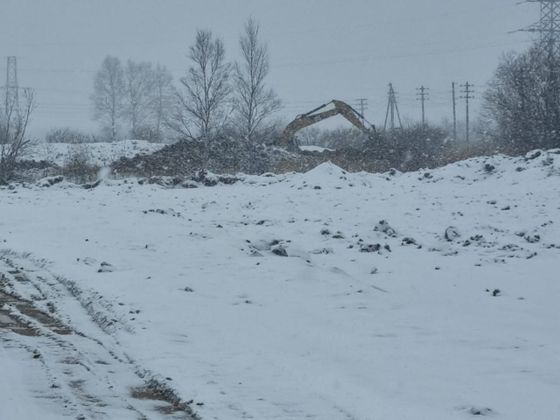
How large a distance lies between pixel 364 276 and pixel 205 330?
3401 millimetres

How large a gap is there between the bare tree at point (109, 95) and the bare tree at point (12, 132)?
156 feet

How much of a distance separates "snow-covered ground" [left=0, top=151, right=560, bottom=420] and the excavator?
2322 cm

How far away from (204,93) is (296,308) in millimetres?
31641

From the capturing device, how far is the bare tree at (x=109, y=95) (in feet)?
269

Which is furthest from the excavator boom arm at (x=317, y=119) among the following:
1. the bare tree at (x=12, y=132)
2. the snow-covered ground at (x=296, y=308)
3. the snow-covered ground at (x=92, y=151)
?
the snow-covered ground at (x=296, y=308)

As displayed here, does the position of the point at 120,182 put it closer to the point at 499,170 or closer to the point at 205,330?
the point at 499,170

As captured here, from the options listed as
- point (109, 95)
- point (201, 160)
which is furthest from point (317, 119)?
point (109, 95)

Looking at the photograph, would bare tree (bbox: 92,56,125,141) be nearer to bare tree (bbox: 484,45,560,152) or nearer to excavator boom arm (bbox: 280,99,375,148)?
excavator boom arm (bbox: 280,99,375,148)

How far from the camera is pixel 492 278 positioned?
9.79 metres

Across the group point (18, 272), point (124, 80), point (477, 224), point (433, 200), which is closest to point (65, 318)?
point (18, 272)

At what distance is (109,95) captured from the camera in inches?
3243

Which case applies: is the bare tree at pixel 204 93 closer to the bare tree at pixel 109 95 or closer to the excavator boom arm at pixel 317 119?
the excavator boom arm at pixel 317 119

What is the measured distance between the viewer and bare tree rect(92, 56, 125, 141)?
8194 centimetres

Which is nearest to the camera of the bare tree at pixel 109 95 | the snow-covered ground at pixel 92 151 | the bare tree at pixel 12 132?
the bare tree at pixel 12 132
